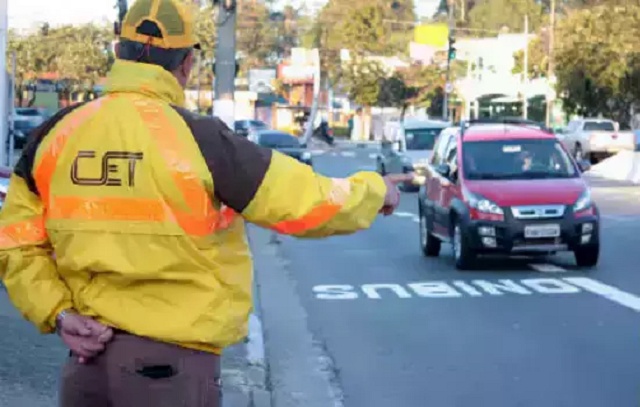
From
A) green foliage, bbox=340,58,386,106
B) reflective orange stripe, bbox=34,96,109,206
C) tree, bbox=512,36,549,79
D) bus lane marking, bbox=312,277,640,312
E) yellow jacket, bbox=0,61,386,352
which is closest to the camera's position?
yellow jacket, bbox=0,61,386,352

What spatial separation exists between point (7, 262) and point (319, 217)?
91 cm

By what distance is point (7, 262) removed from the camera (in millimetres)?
3709

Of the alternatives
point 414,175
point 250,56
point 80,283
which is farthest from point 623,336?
point 250,56

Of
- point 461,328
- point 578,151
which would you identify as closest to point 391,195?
point 461,328

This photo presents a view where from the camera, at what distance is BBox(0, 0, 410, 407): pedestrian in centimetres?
348

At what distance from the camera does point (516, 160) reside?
55.1 ft

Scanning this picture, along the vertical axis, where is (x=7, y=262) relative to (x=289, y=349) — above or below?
above

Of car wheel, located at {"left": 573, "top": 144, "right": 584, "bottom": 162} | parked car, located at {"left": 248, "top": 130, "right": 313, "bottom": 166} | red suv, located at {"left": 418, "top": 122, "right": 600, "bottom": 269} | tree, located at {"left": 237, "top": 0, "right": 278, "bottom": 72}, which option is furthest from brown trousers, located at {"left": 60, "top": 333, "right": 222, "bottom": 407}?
tree, located at {"left": 237, "top": 0, "right": 278, "bottom": 72}

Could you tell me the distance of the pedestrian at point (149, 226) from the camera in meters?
3.48

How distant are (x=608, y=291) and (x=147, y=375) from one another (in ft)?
35.4

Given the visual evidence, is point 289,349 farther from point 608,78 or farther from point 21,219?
point 608,78

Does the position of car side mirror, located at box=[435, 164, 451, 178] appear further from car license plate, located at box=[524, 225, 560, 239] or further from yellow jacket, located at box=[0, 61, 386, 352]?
yellow jacket, located at box=[0, 61, 386, 352]

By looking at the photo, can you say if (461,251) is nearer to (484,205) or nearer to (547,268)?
(484,205)

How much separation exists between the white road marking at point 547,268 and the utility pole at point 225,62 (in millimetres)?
4154
